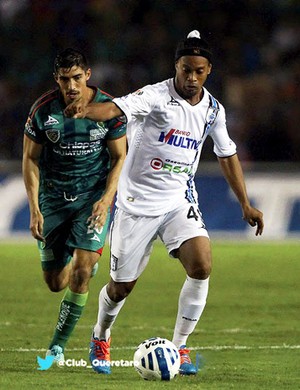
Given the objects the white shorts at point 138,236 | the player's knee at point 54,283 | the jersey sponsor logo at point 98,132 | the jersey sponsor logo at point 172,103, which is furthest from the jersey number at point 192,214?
the player's knee at point 54,283

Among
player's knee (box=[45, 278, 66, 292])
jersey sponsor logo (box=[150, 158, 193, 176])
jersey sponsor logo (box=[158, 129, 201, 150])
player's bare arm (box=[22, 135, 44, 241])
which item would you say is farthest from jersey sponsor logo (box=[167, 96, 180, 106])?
player's knee (box=[45, 278, 66, 292])

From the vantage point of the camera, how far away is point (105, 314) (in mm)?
8273

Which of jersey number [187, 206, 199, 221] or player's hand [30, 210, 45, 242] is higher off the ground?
jersey number [187, 206, 199, 221]

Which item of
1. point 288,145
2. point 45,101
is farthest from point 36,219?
point 288,145

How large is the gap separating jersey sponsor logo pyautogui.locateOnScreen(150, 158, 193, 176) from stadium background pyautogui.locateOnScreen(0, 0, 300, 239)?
31.8 feet

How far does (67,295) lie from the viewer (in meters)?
8.27

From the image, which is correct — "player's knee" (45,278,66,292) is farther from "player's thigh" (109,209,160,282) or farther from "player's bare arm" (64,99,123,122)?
"player's bare arm" (64,99,123,122)

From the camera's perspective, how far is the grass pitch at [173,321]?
7.64 m

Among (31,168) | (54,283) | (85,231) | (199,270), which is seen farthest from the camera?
(54,283)

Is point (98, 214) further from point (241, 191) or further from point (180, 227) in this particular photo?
point (241, 191)

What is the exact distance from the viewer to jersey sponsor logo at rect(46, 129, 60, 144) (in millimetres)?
8469

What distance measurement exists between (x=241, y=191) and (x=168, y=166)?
1.94ft

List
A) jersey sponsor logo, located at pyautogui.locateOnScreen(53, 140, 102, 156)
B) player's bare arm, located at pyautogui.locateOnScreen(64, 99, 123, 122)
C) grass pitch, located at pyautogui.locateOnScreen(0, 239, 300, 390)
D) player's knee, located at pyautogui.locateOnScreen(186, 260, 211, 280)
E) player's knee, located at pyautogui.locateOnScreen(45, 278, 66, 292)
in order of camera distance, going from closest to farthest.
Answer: player's bare arm, located at pyautogui.locateOnScreen(64, 99, 123, 122) → grass pitch, located at pyautogui.locateOnScreen(0, 239, 300, 390) → player's knee, located at pyautogui.locateOnScreen(186, 260, 211, 280) → jersey sponsor logo, located at pyautogui.locateOnScreen(53, 140, 102, 156) → player's knee, located at pyautogui.locateOnScreen(45, 278, 66, 292)

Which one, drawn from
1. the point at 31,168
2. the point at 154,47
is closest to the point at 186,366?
the point at 31,168
